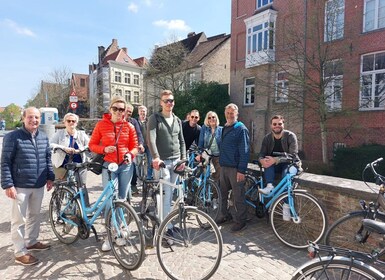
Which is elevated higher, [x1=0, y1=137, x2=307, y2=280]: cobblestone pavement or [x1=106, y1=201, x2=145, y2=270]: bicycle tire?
[x1=106, y1=201, x2=145, y2=270]: bicycle tire

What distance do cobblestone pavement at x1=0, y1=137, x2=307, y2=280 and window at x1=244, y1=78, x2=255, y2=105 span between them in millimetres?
19650

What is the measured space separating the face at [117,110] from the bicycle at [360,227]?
10.1ft

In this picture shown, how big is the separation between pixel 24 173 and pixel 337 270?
3.59 metres

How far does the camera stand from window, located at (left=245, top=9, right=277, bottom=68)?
67.2 feet

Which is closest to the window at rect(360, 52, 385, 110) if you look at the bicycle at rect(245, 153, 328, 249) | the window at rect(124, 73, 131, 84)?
the bicycle at rect(245, 153, 328, 249)

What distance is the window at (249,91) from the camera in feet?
76.0

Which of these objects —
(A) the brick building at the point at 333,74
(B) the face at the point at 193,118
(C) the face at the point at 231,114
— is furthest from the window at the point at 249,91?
(C) the face at the point at 231,114

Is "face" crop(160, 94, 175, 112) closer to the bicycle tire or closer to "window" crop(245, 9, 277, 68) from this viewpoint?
the bicycle tire

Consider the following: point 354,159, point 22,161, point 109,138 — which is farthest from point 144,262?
point 354,159

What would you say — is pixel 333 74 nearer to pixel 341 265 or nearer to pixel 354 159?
pixel 354 159

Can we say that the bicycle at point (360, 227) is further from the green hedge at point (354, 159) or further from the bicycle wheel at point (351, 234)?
the green hedge at point (354, 159)

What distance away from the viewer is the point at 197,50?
3328 centimetres

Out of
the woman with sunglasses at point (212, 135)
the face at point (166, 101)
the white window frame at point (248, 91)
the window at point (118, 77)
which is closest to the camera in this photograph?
the face at point (166, 101)

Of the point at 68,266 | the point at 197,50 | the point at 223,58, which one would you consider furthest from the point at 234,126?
the point at 197,50
